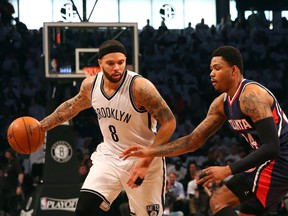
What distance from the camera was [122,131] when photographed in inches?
236

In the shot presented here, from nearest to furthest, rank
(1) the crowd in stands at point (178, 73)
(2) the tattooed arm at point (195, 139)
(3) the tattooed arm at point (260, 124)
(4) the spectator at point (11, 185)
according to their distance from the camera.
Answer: (3) the tattooed arm at point (260, 124) → (2) the tattooed arm at point (195, 139) → (4) the spectator at point (11, 185) → (1) the crowd in stands at point (178, 73)

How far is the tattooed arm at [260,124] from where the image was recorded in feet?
16.0

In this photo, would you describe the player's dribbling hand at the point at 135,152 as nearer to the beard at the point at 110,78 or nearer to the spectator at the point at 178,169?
the beard at the point at 110,78

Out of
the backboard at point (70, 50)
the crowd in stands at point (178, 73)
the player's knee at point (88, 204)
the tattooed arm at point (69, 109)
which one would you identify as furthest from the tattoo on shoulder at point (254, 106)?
the crowd in stands at point (178, 73)

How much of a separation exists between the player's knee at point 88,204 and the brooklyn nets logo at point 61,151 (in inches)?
201

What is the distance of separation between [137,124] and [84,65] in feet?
17.6

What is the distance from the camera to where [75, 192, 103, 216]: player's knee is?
18.8 feet

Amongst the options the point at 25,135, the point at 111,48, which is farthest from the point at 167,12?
the point at 111,48

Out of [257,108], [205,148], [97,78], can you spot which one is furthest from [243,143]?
[257,108]

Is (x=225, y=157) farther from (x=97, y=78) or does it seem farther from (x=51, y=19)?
(x=97, y=78)

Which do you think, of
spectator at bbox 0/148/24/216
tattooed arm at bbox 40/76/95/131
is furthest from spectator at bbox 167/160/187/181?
tattooed arm at bbox 40/76/95/131

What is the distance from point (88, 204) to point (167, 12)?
514 inches

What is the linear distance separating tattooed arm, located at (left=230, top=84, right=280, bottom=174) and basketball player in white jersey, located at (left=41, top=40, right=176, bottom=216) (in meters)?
0.82

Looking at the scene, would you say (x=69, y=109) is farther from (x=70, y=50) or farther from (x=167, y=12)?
(x=167, y=12)
